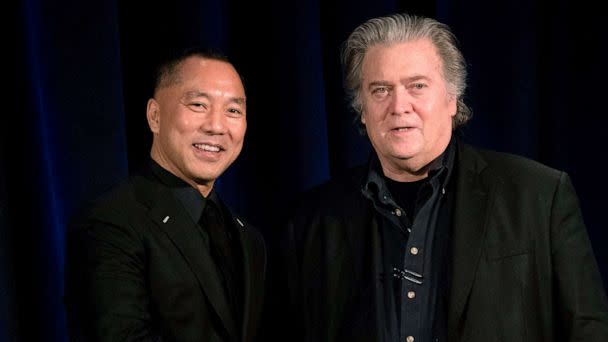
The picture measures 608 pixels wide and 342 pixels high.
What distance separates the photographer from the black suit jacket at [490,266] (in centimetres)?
172

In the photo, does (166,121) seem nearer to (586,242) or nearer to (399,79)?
(399,79)

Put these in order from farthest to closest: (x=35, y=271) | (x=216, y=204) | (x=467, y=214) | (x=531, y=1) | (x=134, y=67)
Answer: (x=531, y=1)
(x=134, y=67)
(x=35, y=271)
(x=216, y=204)
(x=467, y=214)

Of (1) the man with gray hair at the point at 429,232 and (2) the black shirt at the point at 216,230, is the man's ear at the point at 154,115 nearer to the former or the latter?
(2) the black shirt at the point at 216,230

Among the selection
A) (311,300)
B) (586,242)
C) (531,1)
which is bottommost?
(311,300)

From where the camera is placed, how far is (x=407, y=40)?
193cm

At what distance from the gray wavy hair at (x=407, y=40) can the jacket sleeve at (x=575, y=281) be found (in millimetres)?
386

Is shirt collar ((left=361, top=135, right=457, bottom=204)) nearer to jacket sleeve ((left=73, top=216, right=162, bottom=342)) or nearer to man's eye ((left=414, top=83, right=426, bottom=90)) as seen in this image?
man's eye ((left=414, top=83, right=426, bottom=90))

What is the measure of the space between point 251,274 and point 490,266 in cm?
52

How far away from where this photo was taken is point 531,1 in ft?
8.45

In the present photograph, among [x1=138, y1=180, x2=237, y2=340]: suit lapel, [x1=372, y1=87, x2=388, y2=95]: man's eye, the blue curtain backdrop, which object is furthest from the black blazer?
[x1=372, y1=87, x2=388, y2=95]: man's eye

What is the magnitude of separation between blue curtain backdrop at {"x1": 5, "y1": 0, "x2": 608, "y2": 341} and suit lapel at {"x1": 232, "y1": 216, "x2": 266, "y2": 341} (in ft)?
1.34

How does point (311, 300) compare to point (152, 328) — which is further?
point (311, 300)

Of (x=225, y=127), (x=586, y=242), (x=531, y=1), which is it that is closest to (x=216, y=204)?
(x=225, y=127)

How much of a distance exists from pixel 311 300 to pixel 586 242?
611mm
